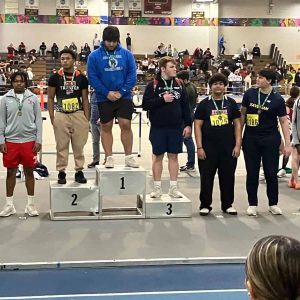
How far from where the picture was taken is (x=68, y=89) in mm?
6191

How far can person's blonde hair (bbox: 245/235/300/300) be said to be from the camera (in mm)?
1168

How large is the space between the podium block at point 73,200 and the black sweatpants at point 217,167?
1.24 m

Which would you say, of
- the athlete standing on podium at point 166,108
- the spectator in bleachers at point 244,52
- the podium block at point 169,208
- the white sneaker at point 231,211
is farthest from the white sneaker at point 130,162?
the spectator in bleachers at point 244,52

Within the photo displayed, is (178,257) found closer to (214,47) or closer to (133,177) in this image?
(133,177)

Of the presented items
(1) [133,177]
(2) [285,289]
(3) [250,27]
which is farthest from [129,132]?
(3) [250,27]

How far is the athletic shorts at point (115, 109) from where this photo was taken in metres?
6.24

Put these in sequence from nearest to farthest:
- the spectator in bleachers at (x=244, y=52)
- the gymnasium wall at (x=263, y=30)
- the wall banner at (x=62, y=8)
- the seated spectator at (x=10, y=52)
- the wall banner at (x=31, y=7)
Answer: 1. the seated spectator at (x=10, y=52)
2. the wall banner at (x=31, y=7)
3. the wall banner at (x=62, y=8)
4. the spectator in bleachers at (x=244, y=52)
5. the gymnasium wall at (x=263, y=30)

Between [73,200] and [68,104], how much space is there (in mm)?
1086

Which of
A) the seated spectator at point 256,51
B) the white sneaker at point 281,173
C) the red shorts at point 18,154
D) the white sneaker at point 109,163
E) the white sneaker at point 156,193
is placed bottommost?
the white sneaker at point 281,173

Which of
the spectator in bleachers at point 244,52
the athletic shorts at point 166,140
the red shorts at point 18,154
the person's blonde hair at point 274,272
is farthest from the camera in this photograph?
the spectator in bleachers at point 244,52

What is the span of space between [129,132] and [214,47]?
88.7ft

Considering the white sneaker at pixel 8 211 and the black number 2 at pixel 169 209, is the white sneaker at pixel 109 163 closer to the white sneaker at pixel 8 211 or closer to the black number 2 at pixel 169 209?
the black number 2 at pixel 169 209

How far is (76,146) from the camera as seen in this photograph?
6312mm

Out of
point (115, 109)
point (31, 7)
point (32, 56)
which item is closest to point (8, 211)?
point (115, 109)
